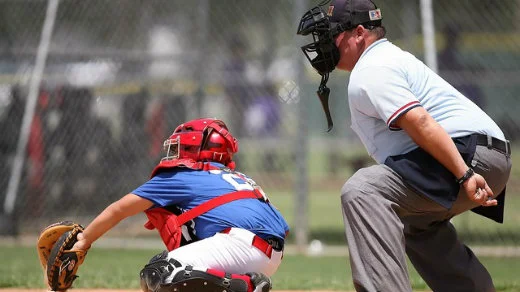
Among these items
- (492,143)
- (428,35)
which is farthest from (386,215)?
(428,35)

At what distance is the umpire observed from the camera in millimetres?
4051

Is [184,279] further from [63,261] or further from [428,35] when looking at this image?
[428,35]

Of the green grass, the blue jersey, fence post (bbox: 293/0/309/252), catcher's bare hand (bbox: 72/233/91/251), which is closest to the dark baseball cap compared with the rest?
the blue jersey

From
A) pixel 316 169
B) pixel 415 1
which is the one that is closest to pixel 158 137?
pixel 415 1

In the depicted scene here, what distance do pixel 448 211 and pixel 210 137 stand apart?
1414 millimetres

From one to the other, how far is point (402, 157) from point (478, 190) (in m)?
0.39

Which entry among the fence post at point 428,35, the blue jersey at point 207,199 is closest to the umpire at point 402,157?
the blue jersey at point 207,199

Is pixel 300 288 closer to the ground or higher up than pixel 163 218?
closer to the ground

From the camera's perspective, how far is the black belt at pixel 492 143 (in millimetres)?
4316

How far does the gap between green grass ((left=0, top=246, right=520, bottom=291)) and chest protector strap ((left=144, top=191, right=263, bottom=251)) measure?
1713 mm

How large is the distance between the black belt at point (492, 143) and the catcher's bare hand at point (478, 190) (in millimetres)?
246

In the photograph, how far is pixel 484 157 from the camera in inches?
169

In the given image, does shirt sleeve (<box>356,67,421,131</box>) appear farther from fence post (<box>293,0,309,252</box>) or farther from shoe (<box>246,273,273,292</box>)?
fence post (<box>293,0,309,252</box>)

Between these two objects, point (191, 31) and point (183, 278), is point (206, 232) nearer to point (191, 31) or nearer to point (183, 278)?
point (183, 278)
